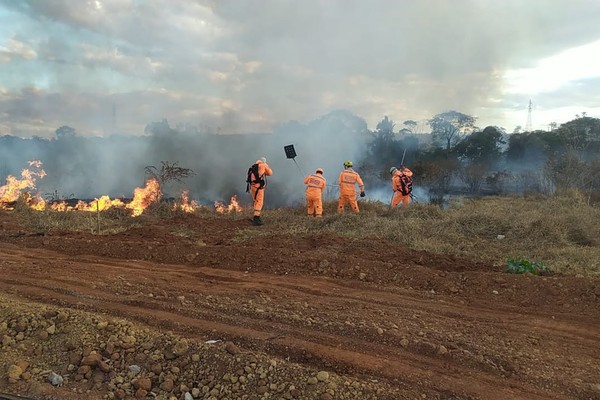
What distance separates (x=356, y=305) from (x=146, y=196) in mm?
10551

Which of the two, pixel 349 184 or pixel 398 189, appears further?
pixel 398 189

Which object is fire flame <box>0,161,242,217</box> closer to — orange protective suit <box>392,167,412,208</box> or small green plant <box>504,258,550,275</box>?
orange protective suit <box>392,167,412,208</box>

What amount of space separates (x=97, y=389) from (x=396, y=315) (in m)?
3.03

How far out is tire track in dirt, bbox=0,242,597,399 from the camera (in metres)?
3.57

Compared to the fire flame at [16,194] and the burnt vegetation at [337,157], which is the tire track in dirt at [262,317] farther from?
the burnt vegetation at [337,157]

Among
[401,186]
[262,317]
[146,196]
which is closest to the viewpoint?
[262,317]

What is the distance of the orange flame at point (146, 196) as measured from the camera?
45.4ft

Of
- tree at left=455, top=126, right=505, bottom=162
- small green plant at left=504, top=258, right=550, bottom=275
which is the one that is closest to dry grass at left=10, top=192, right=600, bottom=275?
small green plant at left=504, top=258, right=550, bottom=275

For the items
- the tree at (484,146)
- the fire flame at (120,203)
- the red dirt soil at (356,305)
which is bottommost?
the red dirt soil at (356,305)

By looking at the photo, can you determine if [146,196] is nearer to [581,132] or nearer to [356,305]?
[356,305]

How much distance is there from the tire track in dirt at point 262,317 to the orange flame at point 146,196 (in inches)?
237

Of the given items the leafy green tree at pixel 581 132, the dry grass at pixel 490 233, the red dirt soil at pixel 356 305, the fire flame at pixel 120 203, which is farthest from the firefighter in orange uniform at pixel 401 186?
the leafy green tree at pixel 581 132

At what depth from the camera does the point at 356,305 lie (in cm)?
522

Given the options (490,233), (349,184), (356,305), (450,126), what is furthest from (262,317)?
(450,126)
